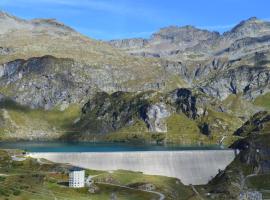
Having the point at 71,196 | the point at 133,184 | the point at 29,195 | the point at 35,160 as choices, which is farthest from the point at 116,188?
the point at 35,160

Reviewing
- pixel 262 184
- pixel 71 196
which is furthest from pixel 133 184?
pixel 262 184

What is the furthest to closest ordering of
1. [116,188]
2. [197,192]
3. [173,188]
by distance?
[197,192] < [173,188] < [116,188]

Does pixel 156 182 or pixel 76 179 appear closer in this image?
pixel 76 179

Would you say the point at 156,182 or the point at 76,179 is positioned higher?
the point at 76,179

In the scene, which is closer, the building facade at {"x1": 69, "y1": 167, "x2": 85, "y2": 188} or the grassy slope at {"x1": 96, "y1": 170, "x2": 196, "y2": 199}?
the building facade at {"x1": 69, "y1": 167, "x2": 85, "y2": 188}

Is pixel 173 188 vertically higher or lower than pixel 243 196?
lower

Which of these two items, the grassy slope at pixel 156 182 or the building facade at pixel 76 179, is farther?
the grassy slope at pixel 156 182

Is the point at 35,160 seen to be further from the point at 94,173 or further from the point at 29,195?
the point at 29,195

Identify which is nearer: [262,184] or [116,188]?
[116,188]

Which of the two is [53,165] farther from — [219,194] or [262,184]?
[262,184]

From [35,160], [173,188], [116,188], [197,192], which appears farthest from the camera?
[35,160]
